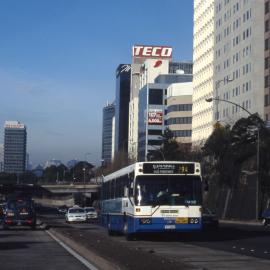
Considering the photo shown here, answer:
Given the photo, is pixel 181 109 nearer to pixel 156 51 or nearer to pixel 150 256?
pixel 156 51

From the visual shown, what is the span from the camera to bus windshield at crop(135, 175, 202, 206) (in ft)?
86.9

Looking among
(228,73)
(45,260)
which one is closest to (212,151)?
(228,73)

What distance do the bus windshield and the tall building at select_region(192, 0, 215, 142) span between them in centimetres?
10136

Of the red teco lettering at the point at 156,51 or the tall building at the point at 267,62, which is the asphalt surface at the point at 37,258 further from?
the red teco lettering at the point at 156,51

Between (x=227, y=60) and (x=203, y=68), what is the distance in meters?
18.2

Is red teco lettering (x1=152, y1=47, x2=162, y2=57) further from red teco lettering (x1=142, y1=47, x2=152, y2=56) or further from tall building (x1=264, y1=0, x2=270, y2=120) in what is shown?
tall building (x1=264, y1=0, x2=270, y2=120)

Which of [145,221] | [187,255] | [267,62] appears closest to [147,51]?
[267,62]

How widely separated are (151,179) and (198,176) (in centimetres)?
180

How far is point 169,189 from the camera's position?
2655cm

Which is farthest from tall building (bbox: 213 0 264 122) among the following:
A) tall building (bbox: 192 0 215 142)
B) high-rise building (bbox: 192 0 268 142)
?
tall building (bbox: 192 0 215 142)

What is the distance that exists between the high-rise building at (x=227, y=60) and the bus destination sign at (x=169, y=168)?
7903 cm

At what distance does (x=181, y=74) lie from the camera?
174875mm

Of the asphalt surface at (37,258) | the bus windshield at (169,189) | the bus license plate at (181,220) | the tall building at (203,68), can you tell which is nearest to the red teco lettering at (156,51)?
the tall building at (203,68)

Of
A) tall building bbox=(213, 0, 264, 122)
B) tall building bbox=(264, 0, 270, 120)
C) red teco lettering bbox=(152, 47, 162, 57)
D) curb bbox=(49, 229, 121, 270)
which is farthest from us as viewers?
red teco lettering bbox=(152, 47, 162, 57)
